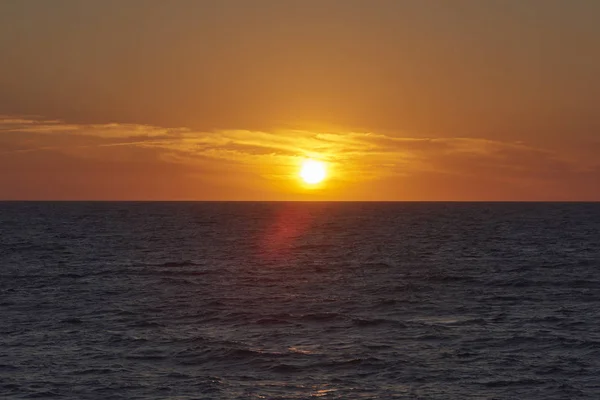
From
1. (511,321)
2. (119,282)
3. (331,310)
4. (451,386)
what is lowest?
(451,386)

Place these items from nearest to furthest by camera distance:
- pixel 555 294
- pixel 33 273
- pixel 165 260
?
pixel 555 294 → pixel 33 273 → pixel 165 260

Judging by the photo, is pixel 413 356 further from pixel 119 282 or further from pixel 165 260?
pixel 165 260

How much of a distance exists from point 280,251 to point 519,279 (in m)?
40.4

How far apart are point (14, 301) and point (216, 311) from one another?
14.3 metres

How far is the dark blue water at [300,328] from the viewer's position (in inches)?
1212

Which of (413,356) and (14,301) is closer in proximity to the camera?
(413,356)

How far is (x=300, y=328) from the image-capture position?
138ft

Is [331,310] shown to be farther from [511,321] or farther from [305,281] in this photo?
[305,281]

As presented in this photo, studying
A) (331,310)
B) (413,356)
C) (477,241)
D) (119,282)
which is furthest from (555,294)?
(477,241)

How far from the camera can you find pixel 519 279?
6450 centimetres

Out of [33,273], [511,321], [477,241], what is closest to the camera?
[511,321]

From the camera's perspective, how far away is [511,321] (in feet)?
144

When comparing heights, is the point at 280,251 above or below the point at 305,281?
above

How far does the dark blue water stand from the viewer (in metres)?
30.8
